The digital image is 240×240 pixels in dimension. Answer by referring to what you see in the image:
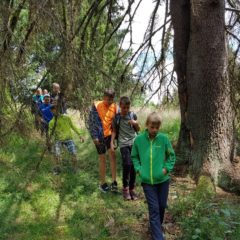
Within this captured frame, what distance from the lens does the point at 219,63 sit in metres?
7.12

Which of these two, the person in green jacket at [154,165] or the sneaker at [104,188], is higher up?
the person in green jacket at [154,165]

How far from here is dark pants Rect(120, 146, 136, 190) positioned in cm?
680

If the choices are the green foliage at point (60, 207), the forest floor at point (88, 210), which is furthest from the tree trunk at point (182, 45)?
the green foliage at point (60, 207)

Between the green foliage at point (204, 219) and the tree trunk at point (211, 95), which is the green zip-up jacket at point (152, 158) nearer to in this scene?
the green foliage at point (204, 219)

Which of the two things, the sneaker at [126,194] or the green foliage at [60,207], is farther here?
the sneaker at [126,194]

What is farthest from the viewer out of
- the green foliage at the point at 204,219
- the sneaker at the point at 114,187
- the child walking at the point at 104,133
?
the sneaker at the point at 114,187

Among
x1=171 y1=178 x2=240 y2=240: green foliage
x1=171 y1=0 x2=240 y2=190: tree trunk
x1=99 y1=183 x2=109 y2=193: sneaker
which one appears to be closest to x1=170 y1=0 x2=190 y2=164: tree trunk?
x1=171 y1=0 x2=240 y2=190: tree trunk

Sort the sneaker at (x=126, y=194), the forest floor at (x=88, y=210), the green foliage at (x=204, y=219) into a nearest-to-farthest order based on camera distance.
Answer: the green foliage at (x=204, y=219)
the forest floor at (x=88, y=210)
the sneaker at (x=126, y=194)

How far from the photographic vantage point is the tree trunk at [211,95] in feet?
23.3

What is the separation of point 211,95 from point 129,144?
146 cm

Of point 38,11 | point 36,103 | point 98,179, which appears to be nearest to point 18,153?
point 98,179

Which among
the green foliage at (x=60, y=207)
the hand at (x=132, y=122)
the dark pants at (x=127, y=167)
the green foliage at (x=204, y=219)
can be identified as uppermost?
the hand at (x=132, y=122)

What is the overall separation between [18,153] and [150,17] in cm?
370

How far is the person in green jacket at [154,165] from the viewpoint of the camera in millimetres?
5230
